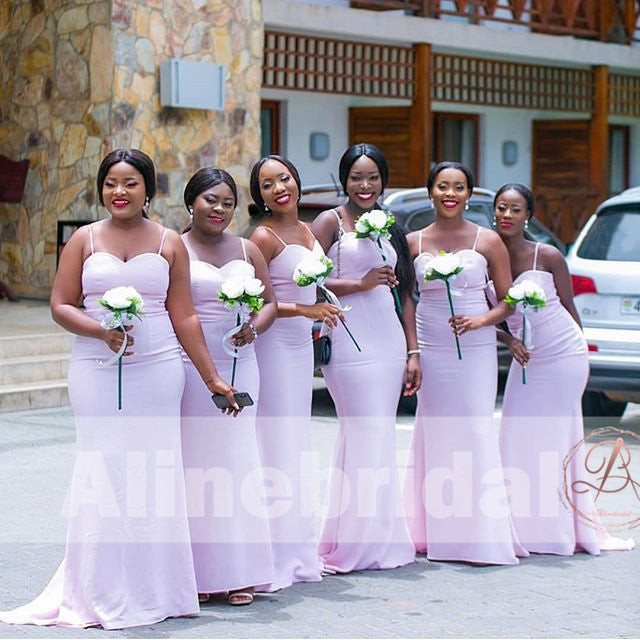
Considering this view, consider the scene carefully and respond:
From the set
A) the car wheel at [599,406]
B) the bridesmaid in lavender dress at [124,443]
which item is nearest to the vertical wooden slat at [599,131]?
the car wheel at [599,406]

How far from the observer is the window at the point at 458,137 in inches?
899

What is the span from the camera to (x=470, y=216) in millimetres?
12406

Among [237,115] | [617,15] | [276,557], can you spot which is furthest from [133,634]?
[617,15]

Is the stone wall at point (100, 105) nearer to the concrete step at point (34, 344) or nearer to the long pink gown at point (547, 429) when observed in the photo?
the concrete step at point (34, 344)

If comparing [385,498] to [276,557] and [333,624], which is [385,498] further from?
[333,624]

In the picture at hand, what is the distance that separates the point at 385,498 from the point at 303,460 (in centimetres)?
47

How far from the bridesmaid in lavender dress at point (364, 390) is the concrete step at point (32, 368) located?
18.7 feet

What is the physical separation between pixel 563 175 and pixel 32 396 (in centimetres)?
1396

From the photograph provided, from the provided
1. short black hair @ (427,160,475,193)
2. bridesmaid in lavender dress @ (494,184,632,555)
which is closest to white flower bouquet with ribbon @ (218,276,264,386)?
short black hair @ (427,160,475,193)

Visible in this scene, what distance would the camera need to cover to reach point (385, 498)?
6996 mm

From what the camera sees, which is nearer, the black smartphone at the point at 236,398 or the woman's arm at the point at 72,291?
the woman's arm at the point at 72,291

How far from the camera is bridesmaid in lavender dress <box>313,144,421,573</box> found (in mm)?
6969

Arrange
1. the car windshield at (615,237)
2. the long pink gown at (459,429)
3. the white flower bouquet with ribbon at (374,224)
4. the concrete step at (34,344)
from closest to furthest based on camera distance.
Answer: the white flower bouquet with ribbon at (374,224)
the long pink gown at (459,429)
the car windshield at (615,237)
the concrete step at (34,344)

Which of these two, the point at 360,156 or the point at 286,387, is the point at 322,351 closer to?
the point at 286,387
